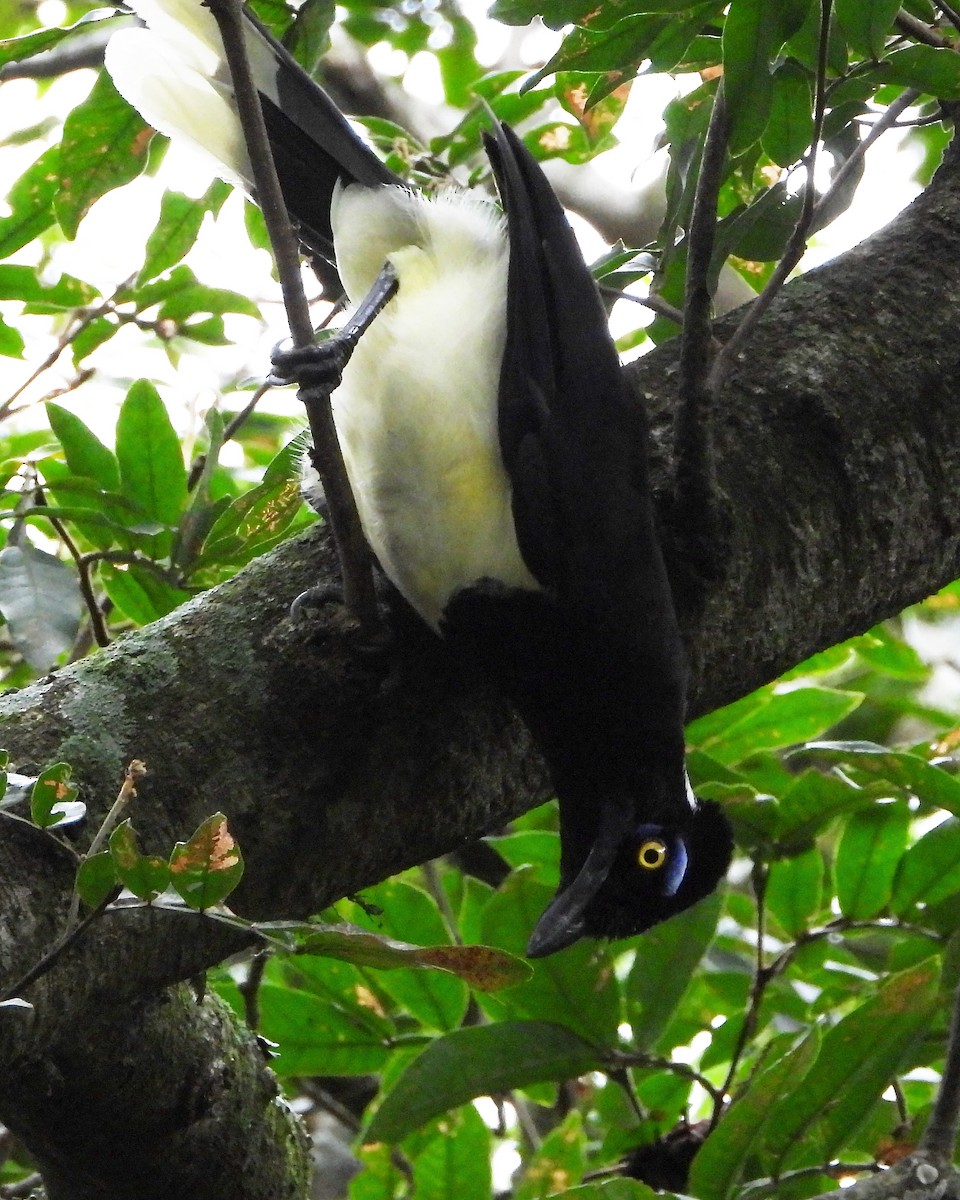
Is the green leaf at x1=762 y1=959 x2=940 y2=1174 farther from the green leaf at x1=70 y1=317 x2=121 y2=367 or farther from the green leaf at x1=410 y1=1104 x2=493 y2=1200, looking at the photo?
the green leaf at x1=70 y1=317 x2=121 y2=367

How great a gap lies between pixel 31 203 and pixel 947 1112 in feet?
8.13

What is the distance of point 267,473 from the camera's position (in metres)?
2.70

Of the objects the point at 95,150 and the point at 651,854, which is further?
the point at 95,150

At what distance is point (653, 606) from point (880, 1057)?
2.77 feet

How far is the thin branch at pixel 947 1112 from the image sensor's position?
1.99 metres

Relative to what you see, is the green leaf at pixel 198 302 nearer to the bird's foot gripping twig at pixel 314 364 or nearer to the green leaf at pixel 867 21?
the bird's foot gripping twig at pixel 314 364

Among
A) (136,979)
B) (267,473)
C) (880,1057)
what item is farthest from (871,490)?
(136,979)

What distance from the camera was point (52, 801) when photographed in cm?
146

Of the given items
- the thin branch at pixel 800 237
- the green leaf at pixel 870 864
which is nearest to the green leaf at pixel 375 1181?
the green leaf at pixel 870 864

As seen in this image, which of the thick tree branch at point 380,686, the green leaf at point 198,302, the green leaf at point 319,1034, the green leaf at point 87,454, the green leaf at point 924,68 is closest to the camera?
the thick tree branch at point 380,686

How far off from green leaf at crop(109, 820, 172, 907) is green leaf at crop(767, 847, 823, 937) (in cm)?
172

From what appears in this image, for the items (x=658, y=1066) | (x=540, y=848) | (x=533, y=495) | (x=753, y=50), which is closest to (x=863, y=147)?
(x=753, y=50)

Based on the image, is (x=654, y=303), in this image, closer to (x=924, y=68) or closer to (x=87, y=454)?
(x=924, y=68)

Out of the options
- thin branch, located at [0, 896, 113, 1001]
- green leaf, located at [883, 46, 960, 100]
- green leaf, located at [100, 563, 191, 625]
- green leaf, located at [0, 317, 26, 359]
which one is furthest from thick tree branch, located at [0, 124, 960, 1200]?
green leaf, located at [0, 317, 26, 359]
